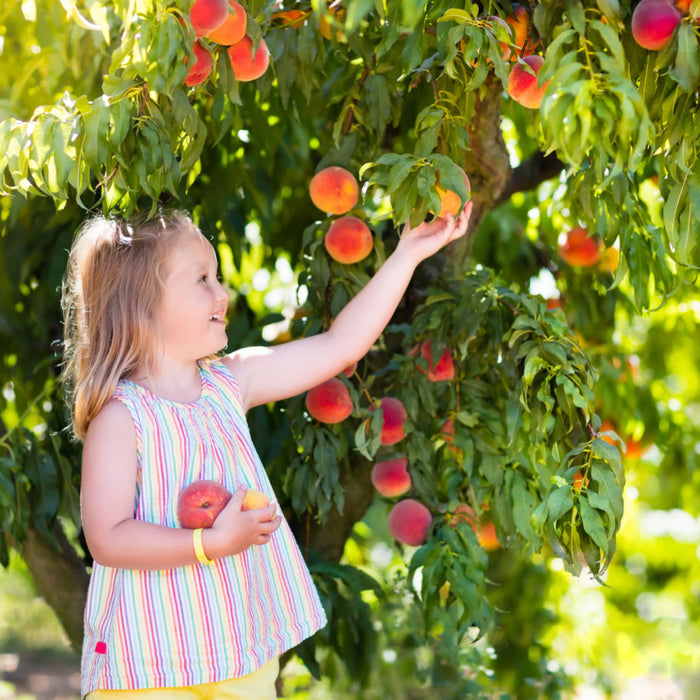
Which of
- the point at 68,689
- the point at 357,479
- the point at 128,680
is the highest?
the point at 128,680

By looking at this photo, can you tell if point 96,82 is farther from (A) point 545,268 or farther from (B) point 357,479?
(A) point 545,268

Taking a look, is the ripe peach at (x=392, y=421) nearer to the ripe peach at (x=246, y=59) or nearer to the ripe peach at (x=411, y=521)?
the ripe peach at (x=411, y=521)

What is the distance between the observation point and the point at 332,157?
6.28 feet

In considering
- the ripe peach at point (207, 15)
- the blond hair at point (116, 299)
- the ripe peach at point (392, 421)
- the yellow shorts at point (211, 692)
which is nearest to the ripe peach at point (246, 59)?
the ripe peach at point (207, 15)

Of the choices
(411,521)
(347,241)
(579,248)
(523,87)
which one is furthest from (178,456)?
(579,248)

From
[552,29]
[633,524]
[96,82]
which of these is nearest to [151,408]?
[552,29]

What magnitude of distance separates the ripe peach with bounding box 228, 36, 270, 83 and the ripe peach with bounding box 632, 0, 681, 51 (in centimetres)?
56

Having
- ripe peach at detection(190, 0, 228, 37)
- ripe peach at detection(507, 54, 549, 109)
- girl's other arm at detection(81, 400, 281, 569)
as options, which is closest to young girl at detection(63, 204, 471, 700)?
girl's other arm at detection(81, 400, 281, 569)

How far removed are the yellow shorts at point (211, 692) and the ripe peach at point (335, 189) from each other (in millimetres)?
874

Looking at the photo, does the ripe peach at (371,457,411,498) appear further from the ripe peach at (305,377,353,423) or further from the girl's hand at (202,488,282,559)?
the girl's hand at (202,488,282,559)

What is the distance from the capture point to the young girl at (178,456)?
5.00 ft

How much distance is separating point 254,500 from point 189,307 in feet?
1.15

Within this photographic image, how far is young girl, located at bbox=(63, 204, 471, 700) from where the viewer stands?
1.52m

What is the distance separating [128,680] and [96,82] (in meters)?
1.46
